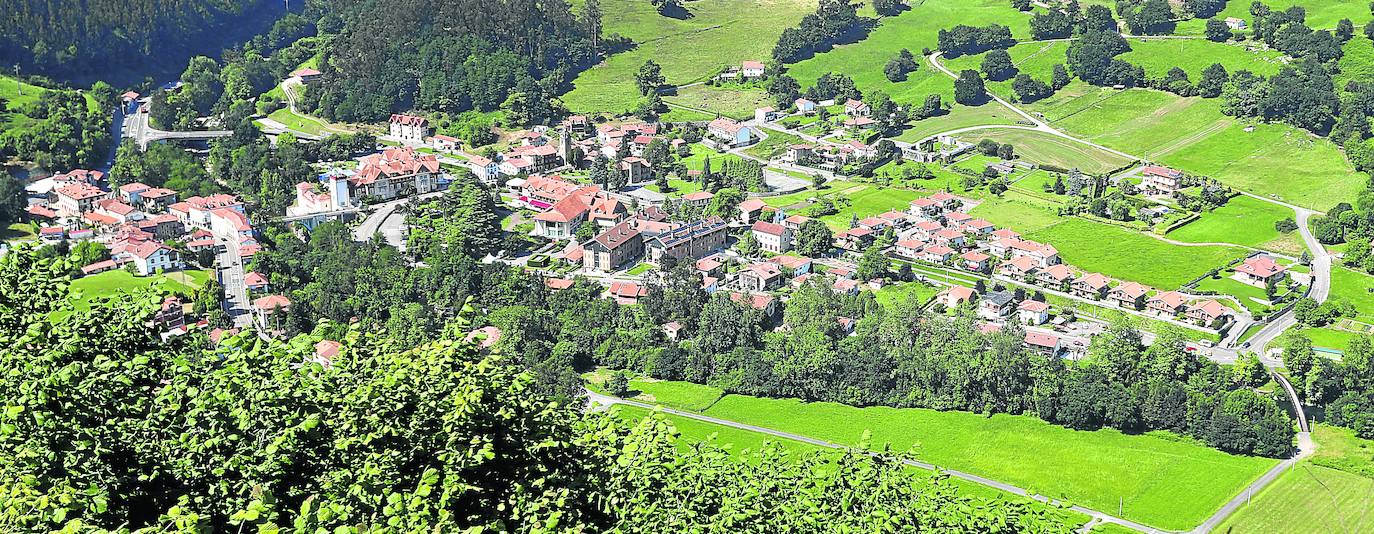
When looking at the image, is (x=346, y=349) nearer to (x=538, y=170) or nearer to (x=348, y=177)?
(x=348, y=177)

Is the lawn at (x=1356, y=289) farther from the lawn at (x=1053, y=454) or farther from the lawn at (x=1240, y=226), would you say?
the lawn at (x=1053, y=454)

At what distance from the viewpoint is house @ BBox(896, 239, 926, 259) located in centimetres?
4353

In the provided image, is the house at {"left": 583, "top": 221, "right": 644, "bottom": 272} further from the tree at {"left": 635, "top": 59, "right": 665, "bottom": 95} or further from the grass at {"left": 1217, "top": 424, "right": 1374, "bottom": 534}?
the tree at {"left": 635, "top": 59, "right": 665, "bottom": 95}

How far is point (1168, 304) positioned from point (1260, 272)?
5.00 meters

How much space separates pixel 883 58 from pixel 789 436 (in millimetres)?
45237

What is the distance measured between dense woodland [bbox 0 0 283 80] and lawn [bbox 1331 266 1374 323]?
57915 millimetres

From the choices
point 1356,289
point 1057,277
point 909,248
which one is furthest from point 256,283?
point 1356,289

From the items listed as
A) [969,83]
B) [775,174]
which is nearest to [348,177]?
[775,174]

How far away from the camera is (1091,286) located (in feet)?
129

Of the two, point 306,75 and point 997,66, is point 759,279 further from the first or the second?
point 306,75

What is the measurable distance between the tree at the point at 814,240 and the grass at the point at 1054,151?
16.0 m

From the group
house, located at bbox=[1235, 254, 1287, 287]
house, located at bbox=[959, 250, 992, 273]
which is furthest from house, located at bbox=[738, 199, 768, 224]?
house, located at bbox=[1235, 254, 1287, 287]

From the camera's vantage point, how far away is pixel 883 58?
71188mm

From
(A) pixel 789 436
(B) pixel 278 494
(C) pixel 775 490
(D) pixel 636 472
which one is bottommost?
(A) pixel 789 436
